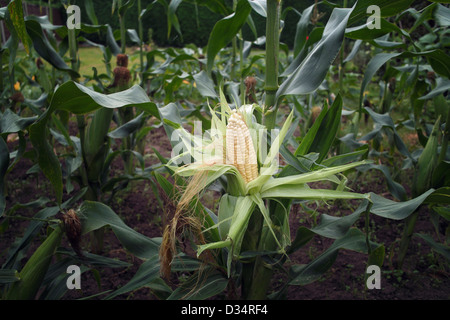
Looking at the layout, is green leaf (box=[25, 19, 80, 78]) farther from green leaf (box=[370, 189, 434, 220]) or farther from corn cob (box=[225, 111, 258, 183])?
green leaf (box=[370, 189, 434, 220])

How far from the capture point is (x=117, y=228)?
1.29 metres

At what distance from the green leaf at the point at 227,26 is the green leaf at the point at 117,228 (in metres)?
0.77

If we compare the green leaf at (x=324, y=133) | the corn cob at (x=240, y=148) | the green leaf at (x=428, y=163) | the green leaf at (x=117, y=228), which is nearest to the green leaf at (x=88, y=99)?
the corn cob at (x=240, y=148)

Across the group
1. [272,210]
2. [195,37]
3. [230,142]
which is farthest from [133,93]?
[195,37]

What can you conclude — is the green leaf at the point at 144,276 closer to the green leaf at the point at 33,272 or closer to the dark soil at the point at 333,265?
the dark soil at the point at 333,265

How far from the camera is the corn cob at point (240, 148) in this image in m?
0.96

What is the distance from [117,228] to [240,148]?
61cm

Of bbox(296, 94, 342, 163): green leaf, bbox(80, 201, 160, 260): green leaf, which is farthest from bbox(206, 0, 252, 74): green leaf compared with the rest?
bbox(80, 201, 160, 260): green leaf

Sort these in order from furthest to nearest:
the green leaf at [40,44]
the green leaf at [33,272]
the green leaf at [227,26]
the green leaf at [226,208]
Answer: the green leaf at [40,44] < the green leaf at [227,26] < the green leaf at [33,272] < the green leaf at [226,208]

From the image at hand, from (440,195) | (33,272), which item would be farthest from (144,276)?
(440,195)

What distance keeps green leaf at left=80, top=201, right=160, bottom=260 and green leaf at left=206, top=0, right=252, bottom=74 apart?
2.53ft

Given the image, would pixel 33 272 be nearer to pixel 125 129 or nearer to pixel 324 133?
pixel 125 129
